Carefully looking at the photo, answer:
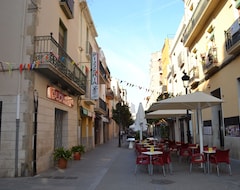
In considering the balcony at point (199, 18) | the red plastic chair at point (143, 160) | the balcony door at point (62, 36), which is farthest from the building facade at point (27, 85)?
the balcony at point (199, 18)

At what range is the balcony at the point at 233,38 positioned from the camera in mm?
12590

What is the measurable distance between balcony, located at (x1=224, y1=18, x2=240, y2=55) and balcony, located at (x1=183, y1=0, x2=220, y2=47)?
265 cm

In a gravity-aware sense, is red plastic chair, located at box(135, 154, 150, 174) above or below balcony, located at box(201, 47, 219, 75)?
below

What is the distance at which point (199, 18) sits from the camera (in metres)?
18.3

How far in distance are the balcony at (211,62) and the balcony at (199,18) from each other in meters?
2.17

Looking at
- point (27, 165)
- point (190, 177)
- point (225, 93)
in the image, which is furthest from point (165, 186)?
point (225, 93)

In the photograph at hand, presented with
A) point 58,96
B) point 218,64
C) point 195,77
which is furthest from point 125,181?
point 195,77

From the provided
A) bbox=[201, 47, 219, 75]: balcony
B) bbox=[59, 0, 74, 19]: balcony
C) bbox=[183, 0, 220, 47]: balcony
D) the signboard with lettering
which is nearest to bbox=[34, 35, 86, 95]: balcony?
the signboard with lettering

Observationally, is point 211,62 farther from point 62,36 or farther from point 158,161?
point 158,161

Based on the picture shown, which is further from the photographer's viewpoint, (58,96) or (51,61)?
(58,96)

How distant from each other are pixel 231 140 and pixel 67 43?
30.9 feet

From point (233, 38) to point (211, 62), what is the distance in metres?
3.71

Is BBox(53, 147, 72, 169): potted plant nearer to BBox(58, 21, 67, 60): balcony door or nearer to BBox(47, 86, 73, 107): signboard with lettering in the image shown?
BBox(47, 86, 73, 107): signboard with lettering

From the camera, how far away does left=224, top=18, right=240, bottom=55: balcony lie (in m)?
12.6
